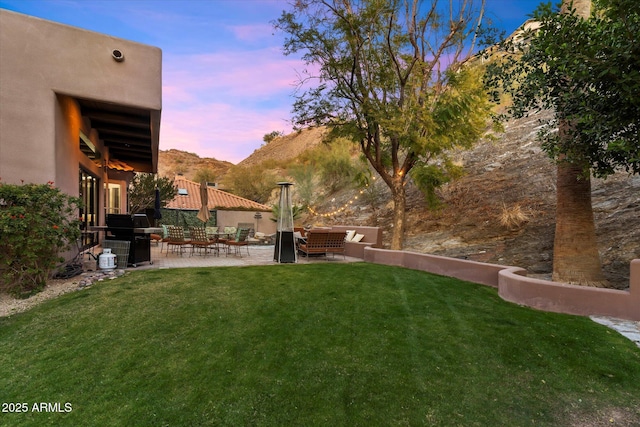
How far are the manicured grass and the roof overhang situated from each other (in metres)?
4.37

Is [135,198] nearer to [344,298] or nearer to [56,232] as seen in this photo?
[56,232]

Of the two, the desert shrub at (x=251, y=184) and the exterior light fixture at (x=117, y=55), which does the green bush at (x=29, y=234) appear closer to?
the exterior light fixture at (x=117, y=55)

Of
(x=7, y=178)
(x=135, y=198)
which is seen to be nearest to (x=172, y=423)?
(x=7, y=178)

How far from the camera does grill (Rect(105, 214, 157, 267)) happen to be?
24.9 feet

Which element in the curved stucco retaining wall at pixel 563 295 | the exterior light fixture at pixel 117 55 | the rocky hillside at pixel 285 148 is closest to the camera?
the curved stucco retaining wall at pixel 563 295

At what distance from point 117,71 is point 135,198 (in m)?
15.7

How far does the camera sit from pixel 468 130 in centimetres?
1050

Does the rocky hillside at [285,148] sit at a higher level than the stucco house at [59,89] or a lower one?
higher

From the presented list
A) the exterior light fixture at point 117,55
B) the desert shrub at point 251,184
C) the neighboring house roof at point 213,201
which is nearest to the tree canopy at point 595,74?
the exterior light fixture at point 117,55

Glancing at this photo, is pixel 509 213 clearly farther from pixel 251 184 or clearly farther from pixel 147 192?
pixel 251 184

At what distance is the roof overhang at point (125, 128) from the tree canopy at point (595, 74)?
7.17 meters

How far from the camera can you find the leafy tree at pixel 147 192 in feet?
65.4

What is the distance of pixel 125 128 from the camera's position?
32.9 feet

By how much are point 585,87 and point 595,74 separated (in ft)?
2.11
